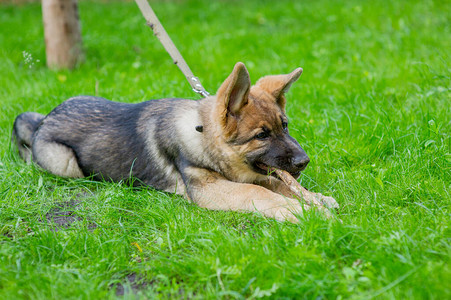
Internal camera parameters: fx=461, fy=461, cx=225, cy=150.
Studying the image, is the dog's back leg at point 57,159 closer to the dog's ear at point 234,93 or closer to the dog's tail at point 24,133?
the dog's tail at point 24,133

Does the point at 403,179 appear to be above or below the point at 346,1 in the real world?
below

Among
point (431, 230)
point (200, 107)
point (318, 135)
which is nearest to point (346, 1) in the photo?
point (318, 135)

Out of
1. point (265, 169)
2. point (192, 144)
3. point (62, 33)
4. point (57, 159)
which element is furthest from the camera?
point (62, 33)

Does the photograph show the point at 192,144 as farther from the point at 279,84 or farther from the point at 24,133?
the point at 24,133

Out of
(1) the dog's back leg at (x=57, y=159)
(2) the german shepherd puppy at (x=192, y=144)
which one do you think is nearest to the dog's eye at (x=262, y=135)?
(2) the german shepherd puppy at (x=192, y=144)

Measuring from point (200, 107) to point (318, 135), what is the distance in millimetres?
1591

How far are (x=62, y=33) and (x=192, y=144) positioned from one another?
184 inches

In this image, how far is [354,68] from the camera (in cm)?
727

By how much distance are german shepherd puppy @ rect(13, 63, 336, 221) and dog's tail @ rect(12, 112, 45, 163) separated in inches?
0.5

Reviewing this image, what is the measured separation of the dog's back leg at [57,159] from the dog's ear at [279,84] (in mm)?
2131

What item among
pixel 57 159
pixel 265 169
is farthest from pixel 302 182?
pixel 57 159

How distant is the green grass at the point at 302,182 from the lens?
2.94 m

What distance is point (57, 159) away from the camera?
4867 mm

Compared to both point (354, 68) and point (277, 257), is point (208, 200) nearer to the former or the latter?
point (277, 257)
